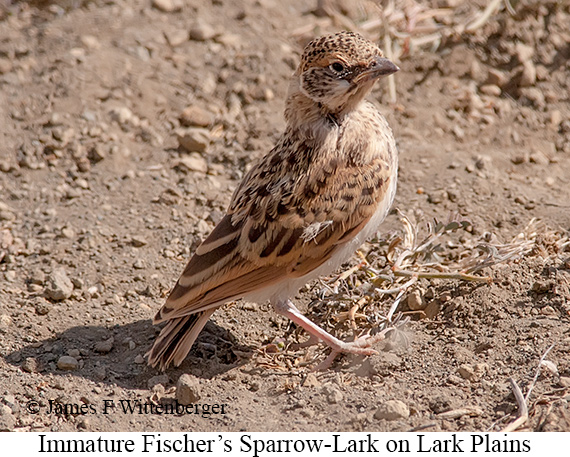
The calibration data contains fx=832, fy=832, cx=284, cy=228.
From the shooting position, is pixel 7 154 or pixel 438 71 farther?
pixel 438 71

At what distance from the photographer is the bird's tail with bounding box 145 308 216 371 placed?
514 centimetres

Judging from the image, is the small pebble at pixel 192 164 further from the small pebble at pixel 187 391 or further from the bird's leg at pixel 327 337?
the small pebble at pixel 187 391

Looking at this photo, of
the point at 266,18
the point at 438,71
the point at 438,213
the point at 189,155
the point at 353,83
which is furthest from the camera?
the point at 266,18

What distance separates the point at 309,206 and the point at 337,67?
85cm

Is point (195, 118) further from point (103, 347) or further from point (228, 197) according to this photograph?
point (103, 347)

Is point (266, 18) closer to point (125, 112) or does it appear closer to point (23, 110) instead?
point (125, 112)

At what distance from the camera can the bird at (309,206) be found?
5023 mm

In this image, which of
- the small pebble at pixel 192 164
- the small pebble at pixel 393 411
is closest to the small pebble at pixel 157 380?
the small pebble at pixel 393 411

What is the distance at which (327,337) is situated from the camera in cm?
522

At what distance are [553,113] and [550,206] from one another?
1.55 metres

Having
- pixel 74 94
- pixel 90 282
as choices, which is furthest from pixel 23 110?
pixel 90 282

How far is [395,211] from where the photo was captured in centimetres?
647

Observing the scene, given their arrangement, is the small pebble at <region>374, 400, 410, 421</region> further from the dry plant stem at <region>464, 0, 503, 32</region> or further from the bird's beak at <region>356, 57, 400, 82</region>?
the dry plant stem at <region>464, 0, 503, 32</region>

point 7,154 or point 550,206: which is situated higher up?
point 7,154
